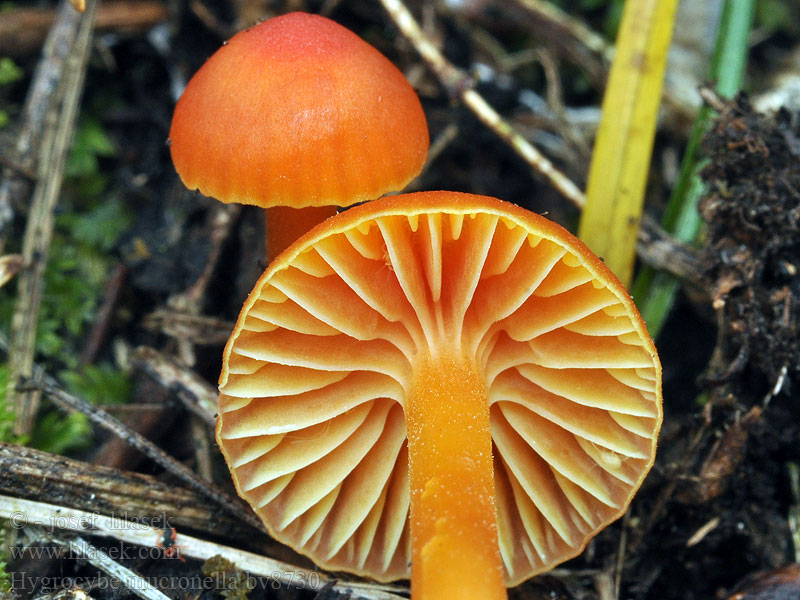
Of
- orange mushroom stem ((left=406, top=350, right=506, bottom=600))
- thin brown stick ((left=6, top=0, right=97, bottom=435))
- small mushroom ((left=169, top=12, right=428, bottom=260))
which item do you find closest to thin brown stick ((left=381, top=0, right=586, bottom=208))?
small mushroom ((left=169, top=12, right=428, bottom=260))

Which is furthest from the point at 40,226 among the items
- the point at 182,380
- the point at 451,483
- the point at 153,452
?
the point at 451,483

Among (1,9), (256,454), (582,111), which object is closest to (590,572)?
(256,454)

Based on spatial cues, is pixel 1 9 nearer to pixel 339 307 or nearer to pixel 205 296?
pixel 205 296

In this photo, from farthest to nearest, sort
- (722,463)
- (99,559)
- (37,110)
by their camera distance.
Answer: (37,110), (722,463), (99,559)

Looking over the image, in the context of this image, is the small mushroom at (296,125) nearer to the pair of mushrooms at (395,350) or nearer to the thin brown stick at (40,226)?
the pair of mushrooms at (395,350)

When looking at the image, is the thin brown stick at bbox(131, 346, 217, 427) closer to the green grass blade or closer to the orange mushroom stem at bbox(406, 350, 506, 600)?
the orange mushroom stem at bbox(406, 350, 506, 600)

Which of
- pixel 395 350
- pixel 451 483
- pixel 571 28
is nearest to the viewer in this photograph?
pixel 451 483

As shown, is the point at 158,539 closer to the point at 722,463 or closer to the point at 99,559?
the point at 99,559

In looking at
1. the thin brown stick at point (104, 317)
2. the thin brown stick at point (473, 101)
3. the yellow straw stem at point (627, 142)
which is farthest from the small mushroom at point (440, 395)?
the thin brown stick at point (104, 317)
